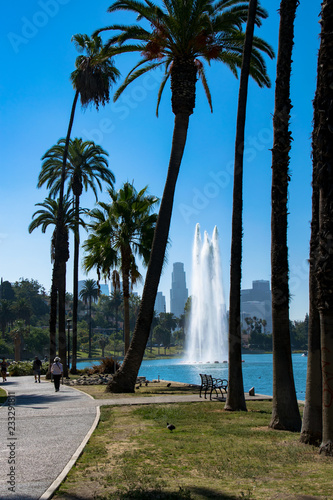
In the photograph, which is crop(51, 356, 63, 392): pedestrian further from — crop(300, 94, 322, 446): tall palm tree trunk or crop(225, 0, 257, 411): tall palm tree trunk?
crop(300, 94, 322, 446): tall palm tree trunk

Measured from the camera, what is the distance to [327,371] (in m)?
7.91

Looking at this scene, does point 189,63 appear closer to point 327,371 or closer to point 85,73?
point 85,73

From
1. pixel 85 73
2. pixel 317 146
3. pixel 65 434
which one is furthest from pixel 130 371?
pixel 85 73

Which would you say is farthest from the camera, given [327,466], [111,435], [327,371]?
[111,435]

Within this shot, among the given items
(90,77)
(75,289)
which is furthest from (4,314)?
(90,77)

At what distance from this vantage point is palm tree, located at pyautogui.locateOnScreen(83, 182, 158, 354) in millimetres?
27297

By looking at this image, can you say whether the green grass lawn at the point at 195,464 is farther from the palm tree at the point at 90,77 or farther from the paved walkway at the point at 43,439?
the palm tree at the point at 90,77

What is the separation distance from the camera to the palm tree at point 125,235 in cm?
2730

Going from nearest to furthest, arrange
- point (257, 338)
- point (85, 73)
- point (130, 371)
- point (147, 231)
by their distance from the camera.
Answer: point (130, 371), point (147, 231), point (85, 73), point (257, 338)

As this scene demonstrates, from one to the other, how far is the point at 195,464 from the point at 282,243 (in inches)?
207

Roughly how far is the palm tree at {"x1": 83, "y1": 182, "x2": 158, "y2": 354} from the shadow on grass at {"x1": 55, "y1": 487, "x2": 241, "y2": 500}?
834 inches

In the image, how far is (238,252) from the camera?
1470 cm

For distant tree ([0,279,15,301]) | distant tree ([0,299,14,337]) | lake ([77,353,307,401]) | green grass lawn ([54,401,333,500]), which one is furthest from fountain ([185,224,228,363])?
distant tree ([0,279,15,301])

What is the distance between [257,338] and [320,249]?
16736 cm
